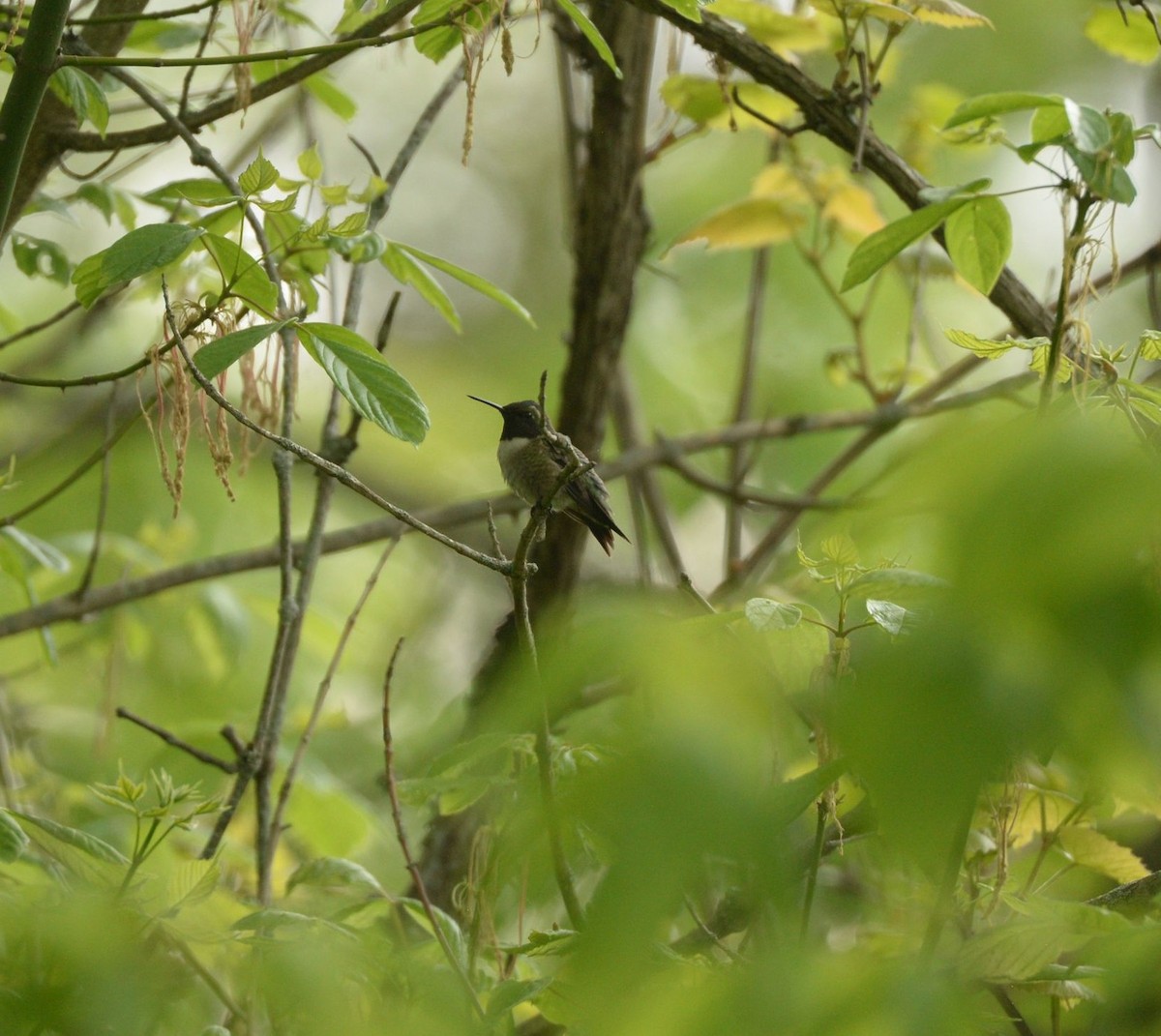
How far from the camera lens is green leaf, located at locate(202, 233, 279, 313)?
1.99 metres

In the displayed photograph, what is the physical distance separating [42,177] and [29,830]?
1705 mm

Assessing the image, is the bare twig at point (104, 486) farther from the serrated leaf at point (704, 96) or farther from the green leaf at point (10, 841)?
the serrated leaf at point (704, 96)

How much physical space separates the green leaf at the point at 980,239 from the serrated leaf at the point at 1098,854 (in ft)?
4.08

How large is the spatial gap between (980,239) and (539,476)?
88.6 inches

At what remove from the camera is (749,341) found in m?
5.16

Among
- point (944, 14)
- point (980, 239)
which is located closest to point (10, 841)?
point (980, 239)

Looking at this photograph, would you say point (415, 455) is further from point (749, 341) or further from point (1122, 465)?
point (1122, 465)

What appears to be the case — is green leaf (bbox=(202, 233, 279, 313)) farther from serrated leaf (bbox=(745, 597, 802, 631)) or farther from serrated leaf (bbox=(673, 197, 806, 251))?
serrated leaf (bbox=(673, 197, 806, 251))

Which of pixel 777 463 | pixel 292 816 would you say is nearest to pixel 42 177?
pixel 292 816

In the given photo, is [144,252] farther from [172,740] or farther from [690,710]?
[690,710]


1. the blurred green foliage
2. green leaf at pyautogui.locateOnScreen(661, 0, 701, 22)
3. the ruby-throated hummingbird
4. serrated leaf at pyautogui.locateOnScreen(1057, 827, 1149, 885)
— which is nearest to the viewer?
the blurred green foliage

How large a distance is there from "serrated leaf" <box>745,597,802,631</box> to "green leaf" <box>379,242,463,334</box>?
1231 mm

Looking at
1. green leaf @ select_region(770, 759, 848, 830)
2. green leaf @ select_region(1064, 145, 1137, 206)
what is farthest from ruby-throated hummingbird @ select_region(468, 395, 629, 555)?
green leaf @ select_region(770, 759, 848, 830)

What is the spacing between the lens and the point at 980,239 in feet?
7.13
